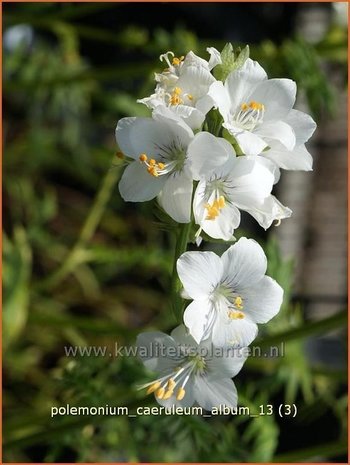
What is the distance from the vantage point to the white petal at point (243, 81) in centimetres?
58

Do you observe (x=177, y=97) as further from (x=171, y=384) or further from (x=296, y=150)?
(x=171, y=384)

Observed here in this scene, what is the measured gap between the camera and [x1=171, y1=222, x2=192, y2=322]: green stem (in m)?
0.58

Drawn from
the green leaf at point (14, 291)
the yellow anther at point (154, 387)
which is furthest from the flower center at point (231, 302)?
the green leaf at point (14, 291)

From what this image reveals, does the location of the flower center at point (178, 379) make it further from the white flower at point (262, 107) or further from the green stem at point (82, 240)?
the green stem at point (82, 240)

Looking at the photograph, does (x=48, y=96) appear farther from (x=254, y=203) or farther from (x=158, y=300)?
(x=254, y=203)

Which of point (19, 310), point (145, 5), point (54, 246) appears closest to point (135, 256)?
point (19, 310)

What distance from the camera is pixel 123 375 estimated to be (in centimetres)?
84

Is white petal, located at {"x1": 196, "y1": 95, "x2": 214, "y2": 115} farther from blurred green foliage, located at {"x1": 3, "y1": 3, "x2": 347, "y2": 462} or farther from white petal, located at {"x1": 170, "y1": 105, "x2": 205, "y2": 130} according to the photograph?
blurred green foliage, located at {"x1": 3, "y1": 3, "x2": 347, "y2": 462}

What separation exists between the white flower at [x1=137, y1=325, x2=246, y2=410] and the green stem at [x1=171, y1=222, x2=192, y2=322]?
19mm

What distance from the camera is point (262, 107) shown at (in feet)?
1.98

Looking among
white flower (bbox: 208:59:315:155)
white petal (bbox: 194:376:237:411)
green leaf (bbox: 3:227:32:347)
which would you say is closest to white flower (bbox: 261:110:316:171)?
white flower (bbox: 208:59:315:155)

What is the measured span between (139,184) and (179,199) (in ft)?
0.16

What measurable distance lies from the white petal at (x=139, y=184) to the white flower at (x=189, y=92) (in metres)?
0.06

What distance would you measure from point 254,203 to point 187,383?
19 centimetres
